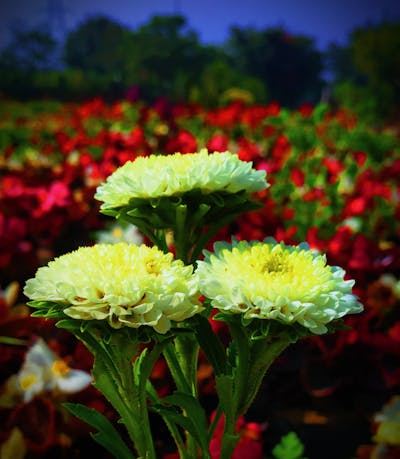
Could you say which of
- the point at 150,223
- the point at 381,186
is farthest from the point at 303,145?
the point at 150,223

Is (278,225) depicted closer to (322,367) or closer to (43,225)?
(322,367)

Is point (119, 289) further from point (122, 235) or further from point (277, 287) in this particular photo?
point (122, 235)

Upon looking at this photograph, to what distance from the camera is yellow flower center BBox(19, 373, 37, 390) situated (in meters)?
1.09

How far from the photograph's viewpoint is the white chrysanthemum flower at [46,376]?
107 cm

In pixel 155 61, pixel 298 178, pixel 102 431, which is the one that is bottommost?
pixel 102 431

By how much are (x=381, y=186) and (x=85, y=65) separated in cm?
4178

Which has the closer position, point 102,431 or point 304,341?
point 102,431

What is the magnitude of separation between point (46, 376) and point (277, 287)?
735mm

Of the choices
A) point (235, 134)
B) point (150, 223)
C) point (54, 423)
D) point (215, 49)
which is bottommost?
point (54, 423)

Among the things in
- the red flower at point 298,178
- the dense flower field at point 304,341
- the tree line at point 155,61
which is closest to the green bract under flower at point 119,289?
the dense flower field at point 304,341

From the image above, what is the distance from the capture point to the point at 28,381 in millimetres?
1094

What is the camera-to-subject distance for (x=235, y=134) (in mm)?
3309

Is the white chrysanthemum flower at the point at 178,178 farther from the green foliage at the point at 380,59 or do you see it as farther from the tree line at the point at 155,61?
the tree line at the point at 155,61

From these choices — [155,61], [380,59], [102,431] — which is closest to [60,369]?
[102,431]
